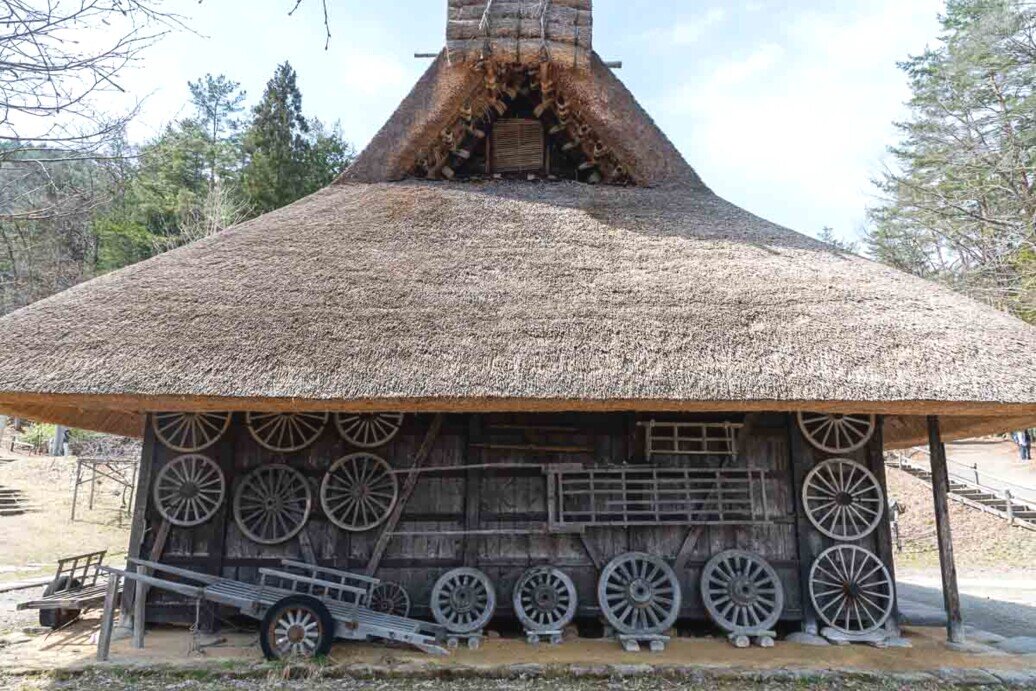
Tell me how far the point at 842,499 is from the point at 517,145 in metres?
6.31

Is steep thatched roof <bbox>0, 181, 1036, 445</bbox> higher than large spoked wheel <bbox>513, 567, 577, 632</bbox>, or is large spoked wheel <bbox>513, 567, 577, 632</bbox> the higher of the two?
steep thatched roof <bbox>0, 181, 1036, 445</bbox>

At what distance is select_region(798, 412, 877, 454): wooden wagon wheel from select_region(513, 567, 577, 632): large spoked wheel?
9.82 feet

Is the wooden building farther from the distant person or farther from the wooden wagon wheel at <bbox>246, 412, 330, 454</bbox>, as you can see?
the distant person

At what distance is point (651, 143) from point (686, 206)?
4.64 feet

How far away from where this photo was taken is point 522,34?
27.0ft

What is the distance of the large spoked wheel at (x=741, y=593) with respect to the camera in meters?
6.02

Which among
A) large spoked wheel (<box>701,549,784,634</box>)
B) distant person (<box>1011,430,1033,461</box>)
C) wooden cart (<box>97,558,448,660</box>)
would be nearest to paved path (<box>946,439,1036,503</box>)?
distant person (<box>1011,430,1033,461</box>)

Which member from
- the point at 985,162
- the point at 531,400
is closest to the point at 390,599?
the point at 531,400

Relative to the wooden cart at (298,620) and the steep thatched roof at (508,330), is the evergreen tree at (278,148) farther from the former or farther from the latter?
the wooden cart at (298,620)

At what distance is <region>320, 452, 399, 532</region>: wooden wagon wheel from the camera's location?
629 cm

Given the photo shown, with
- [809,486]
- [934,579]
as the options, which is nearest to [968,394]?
[809,486]

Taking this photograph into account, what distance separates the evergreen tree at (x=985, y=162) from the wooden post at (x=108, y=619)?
1888 cm

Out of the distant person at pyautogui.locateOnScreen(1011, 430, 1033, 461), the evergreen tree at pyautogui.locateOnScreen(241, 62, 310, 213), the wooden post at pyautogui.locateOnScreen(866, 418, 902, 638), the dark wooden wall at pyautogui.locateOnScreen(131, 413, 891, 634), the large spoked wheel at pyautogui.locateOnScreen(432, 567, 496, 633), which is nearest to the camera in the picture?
the large spoked wheel at pyautogui.locateOnScreen(432, 567, 496, 633)

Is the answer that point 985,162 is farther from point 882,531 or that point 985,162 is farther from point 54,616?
point 54,616
